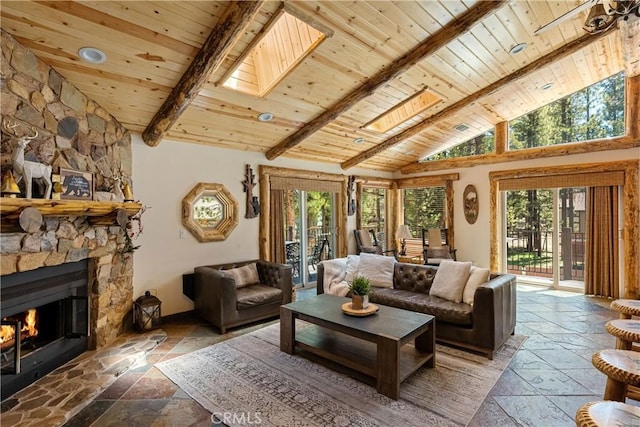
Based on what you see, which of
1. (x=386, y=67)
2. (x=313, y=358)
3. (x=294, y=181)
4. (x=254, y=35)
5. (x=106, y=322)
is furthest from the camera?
(x=294, y=181)

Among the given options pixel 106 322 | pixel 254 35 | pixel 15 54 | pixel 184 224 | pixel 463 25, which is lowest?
pixel 106 322

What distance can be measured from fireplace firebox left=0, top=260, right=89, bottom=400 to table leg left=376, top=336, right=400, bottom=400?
2.78 metres

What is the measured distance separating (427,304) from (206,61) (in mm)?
3227

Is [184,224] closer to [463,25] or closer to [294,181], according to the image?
[294,181]

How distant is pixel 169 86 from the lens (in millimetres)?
3213

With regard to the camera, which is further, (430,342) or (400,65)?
(400,65)

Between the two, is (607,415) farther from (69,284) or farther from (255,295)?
(69,284)

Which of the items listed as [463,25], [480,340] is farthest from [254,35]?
[480,340]

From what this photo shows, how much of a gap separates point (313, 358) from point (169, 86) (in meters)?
3.04

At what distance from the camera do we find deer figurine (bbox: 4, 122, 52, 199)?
2311 millimetres

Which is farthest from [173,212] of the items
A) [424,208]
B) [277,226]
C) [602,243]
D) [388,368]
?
[602,243]

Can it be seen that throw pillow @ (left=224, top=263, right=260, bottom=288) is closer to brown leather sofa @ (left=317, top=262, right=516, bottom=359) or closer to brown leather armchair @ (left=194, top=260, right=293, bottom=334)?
brown leather armchair @ (left=194, top=260, right=293, bottom=334)

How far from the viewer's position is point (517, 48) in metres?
3.71

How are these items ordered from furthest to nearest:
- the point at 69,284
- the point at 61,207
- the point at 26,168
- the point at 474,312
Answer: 1. the point at 474,312
2. the point at 69,284
3. the point at 61,207
4. the point at 26,168
